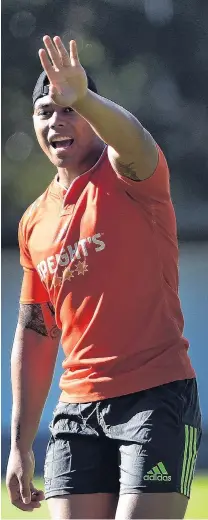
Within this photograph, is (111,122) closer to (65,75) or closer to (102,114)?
(102,114)

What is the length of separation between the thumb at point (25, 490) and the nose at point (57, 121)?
110 cm

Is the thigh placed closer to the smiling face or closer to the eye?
the smiling face

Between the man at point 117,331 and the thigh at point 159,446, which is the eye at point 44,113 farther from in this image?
the thigh at point 159,446

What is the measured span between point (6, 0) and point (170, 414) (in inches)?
247

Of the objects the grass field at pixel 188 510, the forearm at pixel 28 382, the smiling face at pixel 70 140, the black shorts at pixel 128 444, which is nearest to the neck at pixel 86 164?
the smiling face at pixel 70 140

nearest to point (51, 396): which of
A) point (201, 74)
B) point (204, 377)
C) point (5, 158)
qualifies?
point (204, 377)

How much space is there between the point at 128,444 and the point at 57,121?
101cm

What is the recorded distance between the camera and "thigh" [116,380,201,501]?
287 centimetres

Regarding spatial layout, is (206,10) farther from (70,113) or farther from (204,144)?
(70,113)

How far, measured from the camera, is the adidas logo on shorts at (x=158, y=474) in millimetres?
2863

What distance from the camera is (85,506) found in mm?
3025

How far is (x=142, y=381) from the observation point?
2.94m

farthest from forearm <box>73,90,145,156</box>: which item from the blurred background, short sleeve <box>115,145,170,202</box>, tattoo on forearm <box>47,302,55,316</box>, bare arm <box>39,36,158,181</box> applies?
the blurred background

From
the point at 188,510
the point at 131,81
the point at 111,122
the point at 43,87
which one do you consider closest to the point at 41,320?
the point at 43,87
